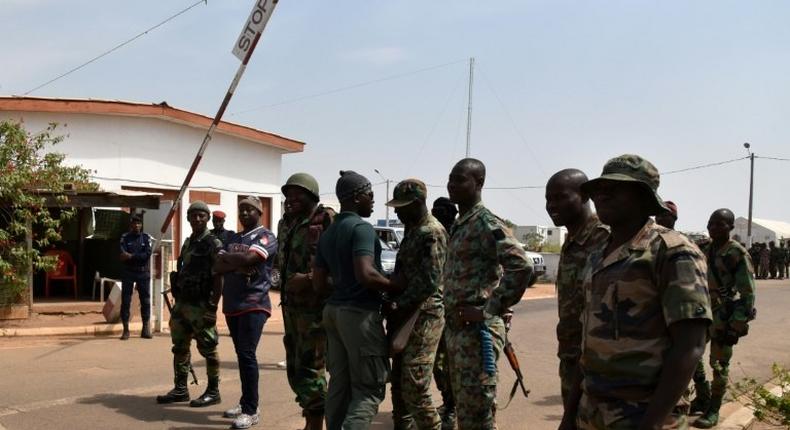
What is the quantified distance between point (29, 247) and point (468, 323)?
9370mm

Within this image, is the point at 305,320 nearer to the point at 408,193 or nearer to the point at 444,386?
the point at 408,193

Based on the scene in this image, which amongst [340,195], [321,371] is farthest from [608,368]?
[321,371]

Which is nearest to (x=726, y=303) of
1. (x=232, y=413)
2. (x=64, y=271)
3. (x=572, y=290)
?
(x=572, y=290)

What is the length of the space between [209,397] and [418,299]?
298 cm

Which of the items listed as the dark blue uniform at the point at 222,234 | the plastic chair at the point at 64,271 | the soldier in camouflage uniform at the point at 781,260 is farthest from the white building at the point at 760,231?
the dark blue uniform at the point at 222,234

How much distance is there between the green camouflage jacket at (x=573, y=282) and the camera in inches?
165

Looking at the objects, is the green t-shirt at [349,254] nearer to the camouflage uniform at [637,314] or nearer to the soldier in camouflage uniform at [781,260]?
the camouflage uniform at [637,314]

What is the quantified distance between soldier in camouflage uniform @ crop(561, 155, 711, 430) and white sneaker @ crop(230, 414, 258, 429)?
3.63 metres

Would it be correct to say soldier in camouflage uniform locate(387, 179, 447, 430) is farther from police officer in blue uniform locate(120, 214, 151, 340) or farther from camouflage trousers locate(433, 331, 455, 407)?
police officer in blue uniform locate(120, 214, 151, 340)

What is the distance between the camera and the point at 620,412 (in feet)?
8.64

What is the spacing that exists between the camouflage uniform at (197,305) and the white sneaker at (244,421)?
0.92 metres

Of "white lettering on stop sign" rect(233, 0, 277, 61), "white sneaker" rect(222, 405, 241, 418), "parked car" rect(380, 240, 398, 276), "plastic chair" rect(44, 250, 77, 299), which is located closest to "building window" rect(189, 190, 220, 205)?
"plastic chair" rect(44, 250, 77, 299)

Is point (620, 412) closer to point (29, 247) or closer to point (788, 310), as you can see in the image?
point (29, 247)

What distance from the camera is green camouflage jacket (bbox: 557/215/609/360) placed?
420 cm
